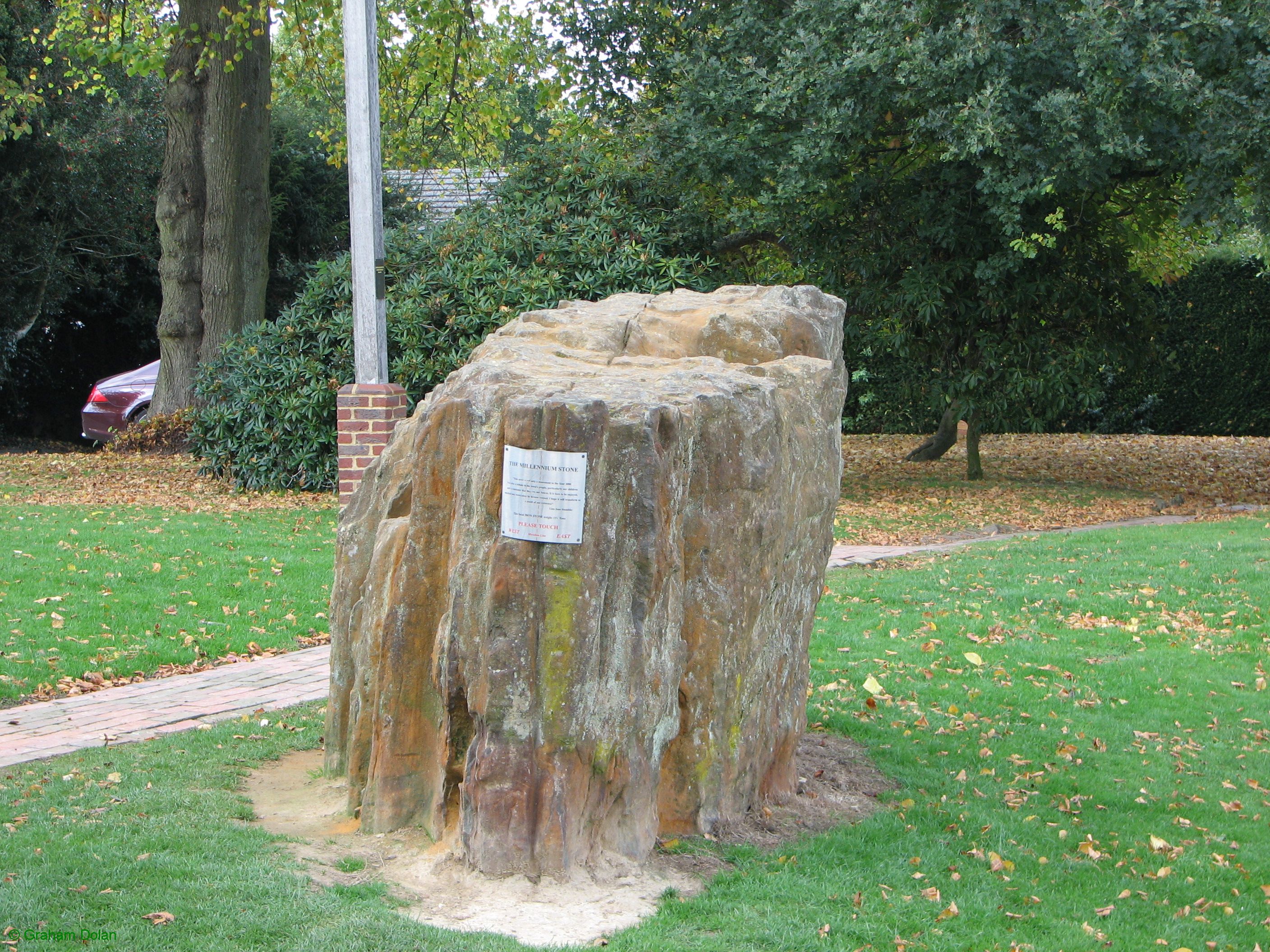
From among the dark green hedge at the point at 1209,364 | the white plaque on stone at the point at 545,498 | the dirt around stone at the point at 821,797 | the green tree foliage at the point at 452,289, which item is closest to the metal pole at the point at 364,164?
the green tree foliage at the point at 452,289

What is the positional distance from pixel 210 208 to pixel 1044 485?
11357 mm

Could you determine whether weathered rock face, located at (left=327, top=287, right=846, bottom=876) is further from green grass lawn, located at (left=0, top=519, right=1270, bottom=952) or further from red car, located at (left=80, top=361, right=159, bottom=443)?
red car, located at (left=80, top=361, right=159, bottom=443)

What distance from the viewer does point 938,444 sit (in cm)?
1742

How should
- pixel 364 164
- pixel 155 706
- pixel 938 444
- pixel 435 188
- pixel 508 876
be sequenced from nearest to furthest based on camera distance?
pixel 508 876 → pixel 155 706 → pixel 364 164 → pixel 938 444 → pixel 435 188

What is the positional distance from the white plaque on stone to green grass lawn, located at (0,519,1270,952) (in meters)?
1.27

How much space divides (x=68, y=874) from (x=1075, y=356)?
39.0ft

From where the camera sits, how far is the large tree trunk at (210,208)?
15.8 meters

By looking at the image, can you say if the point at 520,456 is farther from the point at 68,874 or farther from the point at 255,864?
the point at 68,874

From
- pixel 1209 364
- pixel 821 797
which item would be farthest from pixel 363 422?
pixel 1209 364

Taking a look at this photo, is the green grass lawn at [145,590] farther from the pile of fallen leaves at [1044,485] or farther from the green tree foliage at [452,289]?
the pile of fallen leaves at [1044,485]

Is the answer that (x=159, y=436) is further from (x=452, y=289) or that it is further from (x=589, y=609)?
(x=589, y=609)

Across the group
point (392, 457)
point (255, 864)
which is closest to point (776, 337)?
point (392, 457)

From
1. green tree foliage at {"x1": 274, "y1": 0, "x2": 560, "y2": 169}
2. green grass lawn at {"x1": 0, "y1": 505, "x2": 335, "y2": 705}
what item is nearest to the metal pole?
green grass lawn at {"x1": 0, "y1": 505, "x2": 335, "y2": 705}

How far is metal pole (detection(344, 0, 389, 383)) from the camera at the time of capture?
870 cm
